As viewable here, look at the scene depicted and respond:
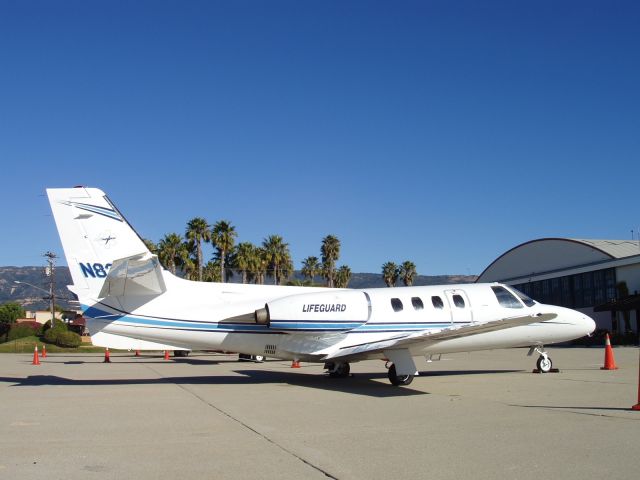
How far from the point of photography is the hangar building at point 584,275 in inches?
1912

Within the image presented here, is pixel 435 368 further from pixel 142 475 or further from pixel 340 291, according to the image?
pixel 142 475

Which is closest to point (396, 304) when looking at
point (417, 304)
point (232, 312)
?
point (417, 304)

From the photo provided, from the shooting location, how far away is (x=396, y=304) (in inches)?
693

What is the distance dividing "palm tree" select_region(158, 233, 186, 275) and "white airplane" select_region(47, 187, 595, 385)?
55700 millimetres

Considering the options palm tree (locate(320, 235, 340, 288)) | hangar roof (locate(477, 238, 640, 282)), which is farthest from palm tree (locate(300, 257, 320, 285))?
hangar roof (locate(477, 238, 640, 282))

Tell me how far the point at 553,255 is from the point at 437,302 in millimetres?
42521

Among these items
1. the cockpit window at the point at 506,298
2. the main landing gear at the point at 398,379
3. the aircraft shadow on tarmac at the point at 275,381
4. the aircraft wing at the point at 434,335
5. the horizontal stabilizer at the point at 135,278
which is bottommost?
the aircraft shadow on tarmac at the point at 275,381

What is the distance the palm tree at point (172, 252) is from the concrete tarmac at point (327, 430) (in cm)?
5492

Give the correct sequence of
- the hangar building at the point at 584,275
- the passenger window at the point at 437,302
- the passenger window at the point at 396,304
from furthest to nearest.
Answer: the hangar building at the point at 584,275 < the passenger window at the point at 437,302 < the passenger window at the point at 396,304

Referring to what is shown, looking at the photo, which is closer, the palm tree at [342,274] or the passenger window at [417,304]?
the passenger window at [417,304]

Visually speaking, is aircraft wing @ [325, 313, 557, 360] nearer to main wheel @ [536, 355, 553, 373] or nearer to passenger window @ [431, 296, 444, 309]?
passenger window @ [431, 296, 444, 309]

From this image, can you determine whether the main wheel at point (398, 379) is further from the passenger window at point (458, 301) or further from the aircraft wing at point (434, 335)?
the passenger window at point (458, 301)

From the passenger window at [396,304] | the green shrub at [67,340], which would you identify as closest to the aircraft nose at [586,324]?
the passenger window at [396,304]

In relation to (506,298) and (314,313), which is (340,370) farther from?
(506,298)
